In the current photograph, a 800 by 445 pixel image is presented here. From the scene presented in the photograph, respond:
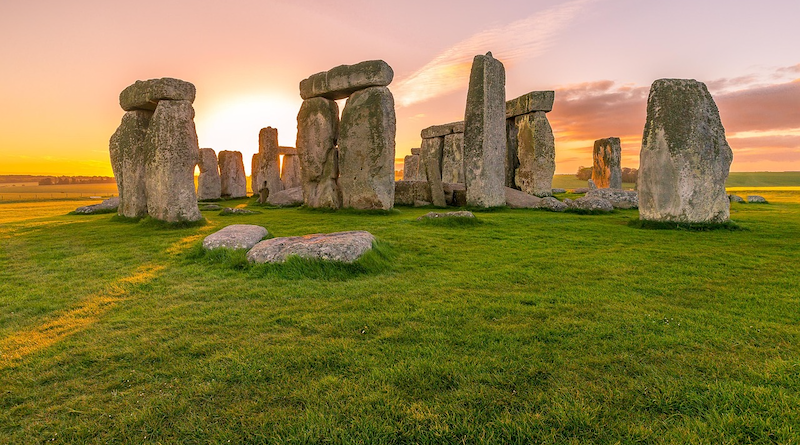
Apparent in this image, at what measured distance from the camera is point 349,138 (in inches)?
469

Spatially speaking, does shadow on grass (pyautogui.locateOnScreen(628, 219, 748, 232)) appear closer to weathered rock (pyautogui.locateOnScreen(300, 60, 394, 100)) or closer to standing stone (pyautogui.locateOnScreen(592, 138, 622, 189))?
weathered rock (pyautogui.locateOnScreen(300, 60, 394, 100))

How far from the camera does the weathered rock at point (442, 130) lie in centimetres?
2142

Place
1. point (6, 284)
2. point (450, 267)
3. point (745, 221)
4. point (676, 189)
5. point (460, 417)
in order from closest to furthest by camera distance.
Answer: point (460, 417) < point (6, 284) < point (450, 267) < point (676, 189) < point (745, 221)

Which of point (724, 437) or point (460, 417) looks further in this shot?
point (460, 417)

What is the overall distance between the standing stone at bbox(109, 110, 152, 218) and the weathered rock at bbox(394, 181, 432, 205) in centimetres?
854

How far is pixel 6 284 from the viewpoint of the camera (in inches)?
183

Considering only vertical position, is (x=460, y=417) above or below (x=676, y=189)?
below

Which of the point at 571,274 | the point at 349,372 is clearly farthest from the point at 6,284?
the point at 571,274

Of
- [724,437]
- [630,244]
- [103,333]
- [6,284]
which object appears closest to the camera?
[724,437]

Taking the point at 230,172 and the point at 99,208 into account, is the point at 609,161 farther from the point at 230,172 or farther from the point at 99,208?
the point at 99,208

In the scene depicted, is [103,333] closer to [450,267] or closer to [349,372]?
[349,372]

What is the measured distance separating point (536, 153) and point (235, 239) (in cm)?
1455

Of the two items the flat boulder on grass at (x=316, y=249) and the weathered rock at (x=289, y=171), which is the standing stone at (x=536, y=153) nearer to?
the weathered rock at (x=289, y=171)

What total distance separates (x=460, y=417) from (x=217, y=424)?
125 centimetres
